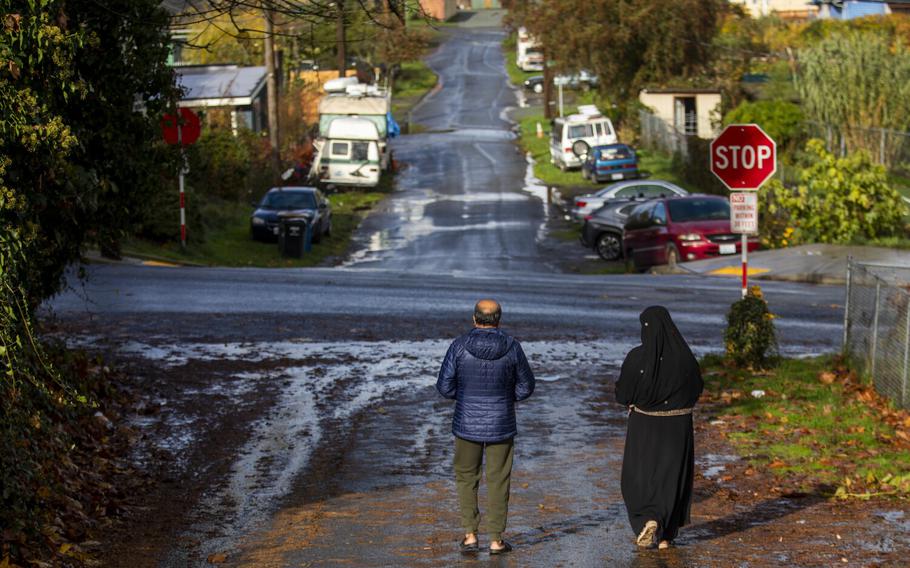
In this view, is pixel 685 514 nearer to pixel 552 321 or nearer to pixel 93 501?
pixel 93 501

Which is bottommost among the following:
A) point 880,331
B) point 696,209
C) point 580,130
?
point 696,209

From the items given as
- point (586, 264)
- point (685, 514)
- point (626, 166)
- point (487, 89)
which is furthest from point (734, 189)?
point (487, 89)

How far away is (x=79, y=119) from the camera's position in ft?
40.2

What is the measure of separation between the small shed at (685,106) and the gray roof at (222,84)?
2015cm

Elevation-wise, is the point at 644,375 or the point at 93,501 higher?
the point at 644,375

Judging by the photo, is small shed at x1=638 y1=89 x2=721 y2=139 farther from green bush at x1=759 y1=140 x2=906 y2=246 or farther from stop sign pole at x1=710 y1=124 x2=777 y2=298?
stop sign pole at x1=710 y1=124 x2=777 y2=298

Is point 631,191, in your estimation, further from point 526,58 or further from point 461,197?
point 526,58

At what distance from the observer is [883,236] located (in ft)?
107

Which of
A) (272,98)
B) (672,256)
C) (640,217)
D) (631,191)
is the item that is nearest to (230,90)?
(272,98)

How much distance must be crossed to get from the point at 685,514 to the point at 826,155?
79.6ft

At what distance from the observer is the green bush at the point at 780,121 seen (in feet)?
167

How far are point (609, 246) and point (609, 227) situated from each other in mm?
544

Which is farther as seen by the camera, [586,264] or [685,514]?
[586,264]

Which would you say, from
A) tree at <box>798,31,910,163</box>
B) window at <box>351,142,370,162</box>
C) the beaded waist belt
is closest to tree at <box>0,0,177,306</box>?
the beaded waist belt
